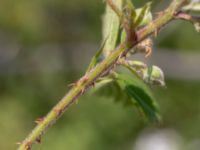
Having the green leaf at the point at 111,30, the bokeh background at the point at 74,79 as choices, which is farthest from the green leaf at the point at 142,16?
the bokeh background at the point at 74,79

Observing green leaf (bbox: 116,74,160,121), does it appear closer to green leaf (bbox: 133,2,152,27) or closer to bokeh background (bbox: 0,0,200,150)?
green leaf (bbox: 133,2,152,27)

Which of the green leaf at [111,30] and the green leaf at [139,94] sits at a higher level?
the green leaf at [111,30]

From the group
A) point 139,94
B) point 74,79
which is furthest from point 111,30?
point 74,79

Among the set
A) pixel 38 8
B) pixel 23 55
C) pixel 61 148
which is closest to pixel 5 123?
pixel 61 148

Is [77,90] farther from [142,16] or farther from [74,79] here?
[74,79]

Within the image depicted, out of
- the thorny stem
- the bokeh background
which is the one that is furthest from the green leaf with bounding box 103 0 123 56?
the bokeh background

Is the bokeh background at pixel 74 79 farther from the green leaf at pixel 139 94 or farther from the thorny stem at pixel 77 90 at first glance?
the thorny stem at pixel 77 90

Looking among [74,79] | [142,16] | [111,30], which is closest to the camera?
[142,16]
